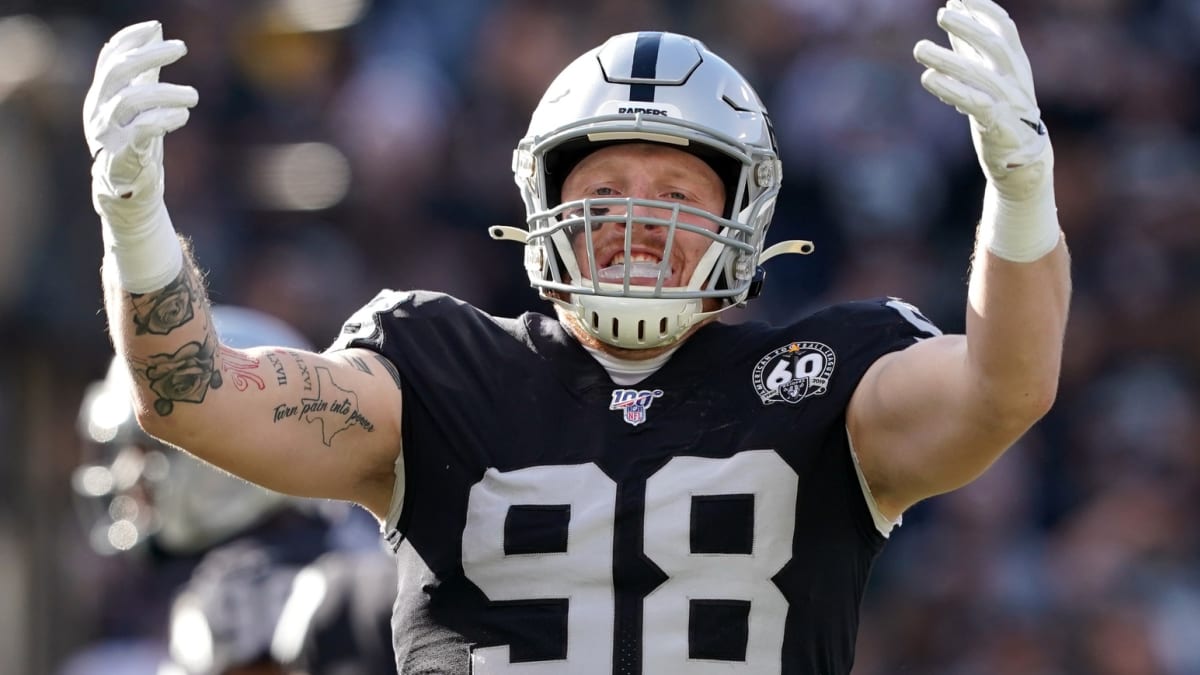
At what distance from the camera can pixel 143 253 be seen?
2.80 meters

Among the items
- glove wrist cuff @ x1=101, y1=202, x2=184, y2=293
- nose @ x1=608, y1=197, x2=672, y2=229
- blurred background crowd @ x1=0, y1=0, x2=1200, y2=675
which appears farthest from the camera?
blurred background crowd @ x1=0, y1=0, x2=1200, y2=675

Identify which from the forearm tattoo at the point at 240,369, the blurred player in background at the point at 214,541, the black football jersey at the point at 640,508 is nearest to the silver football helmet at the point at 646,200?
the black football jersey at the point at 640,508

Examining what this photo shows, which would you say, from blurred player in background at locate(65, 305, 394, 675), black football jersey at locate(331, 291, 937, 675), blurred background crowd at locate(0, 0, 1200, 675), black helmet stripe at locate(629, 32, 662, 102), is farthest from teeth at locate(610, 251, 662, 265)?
blurred background crowd at locate(0, 0, 1200, 675)

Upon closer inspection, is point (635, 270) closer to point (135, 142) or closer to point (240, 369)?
point (240, 369)

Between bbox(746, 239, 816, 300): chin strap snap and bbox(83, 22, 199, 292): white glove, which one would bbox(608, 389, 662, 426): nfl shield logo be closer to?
bbox(746, 239, 816, 300): chin strap snap

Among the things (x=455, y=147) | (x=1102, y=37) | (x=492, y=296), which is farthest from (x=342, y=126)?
(x=1102, y=37)

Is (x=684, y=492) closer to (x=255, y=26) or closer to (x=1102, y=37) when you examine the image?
(x=1102, y=37)

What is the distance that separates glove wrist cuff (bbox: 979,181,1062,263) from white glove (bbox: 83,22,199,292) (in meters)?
1.14

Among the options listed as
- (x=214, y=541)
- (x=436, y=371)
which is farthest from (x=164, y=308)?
(x=214, y=541)

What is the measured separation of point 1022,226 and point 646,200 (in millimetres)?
662

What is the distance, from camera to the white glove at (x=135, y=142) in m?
2.70

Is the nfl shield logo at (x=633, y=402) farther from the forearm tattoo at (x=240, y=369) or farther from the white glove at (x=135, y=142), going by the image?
the white glove at (x=135, y=142)

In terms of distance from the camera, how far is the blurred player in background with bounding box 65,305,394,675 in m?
4.45

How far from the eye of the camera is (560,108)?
11.0 feet
